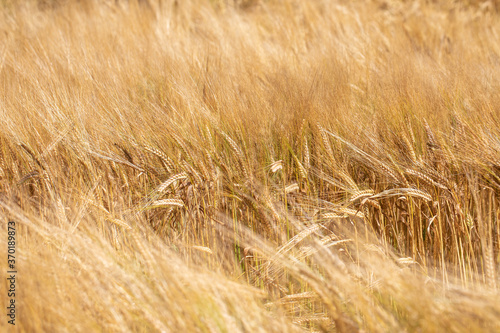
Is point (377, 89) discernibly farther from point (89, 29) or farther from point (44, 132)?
point (89, 29)

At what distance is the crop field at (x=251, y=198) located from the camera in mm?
896

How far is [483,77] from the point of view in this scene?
171 cm

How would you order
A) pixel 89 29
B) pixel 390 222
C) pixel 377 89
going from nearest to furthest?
pixel 390 222 < pixel 377 89 < pixel 89 29

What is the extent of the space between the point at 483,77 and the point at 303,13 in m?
2.10

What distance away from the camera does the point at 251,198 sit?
133 centimetres

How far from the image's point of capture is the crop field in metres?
0.90

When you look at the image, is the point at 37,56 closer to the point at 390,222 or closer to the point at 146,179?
the point at 146,179

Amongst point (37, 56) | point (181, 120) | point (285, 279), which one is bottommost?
point (285, 279)

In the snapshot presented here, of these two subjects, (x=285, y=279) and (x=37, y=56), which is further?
(x=37, y=56)

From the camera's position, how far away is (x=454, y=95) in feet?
5.04

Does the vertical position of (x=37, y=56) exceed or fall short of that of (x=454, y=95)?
it exceeds it

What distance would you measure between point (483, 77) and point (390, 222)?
798mm

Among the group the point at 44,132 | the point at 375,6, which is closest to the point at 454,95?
the point at 44,132

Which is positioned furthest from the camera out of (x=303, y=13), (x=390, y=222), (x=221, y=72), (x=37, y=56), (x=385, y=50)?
(x=303, y=13)
